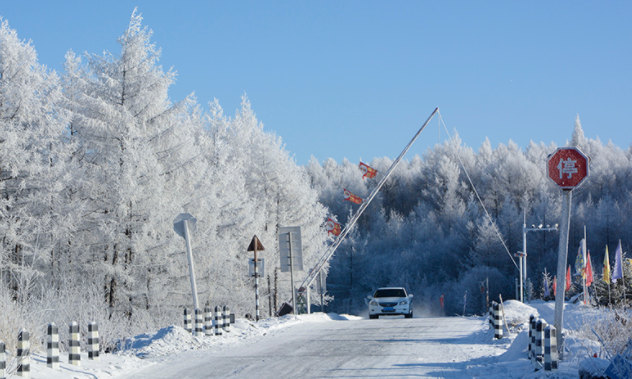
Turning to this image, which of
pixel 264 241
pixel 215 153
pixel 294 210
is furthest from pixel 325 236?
pixel 215 153

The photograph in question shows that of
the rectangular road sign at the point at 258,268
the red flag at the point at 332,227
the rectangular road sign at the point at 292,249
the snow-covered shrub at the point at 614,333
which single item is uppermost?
the red flag at the point at 332,227

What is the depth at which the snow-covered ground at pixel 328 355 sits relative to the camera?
9.54 metres

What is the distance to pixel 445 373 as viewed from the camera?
9.48 metres

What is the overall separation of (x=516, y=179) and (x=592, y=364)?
66859 millimetres

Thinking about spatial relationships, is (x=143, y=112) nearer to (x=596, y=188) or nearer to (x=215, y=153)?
(x=215, y=153)

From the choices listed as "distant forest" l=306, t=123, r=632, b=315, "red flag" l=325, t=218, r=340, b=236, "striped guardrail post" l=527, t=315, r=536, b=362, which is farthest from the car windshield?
"distant forest" l=306, t=123, r=632, b=315

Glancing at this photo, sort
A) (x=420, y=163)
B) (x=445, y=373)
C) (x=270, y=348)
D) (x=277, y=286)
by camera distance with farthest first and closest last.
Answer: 1. (x=420, y=163)
2. (x=277, y=286)
3. (x=270, y=348)
4. (x=445, y=373)

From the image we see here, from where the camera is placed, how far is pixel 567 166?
9.62m

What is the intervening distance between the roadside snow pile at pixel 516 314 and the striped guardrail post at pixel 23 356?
42.4 ft

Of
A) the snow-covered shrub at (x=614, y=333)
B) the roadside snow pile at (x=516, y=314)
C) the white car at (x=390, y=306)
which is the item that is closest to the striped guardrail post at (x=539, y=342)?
the snow-covered shrub at (x=614, y=333)

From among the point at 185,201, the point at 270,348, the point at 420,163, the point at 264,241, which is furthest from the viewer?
the point at 420,163

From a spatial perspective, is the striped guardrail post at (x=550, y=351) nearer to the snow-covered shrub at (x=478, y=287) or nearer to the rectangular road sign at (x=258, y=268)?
the rectangular road sign at (x=258, y=268)

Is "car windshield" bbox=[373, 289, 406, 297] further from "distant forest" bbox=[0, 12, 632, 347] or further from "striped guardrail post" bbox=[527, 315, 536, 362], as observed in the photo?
"striped guardrail post" bbox=[527, 315, 536, 362]

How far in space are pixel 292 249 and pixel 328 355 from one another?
11888 millimetres
